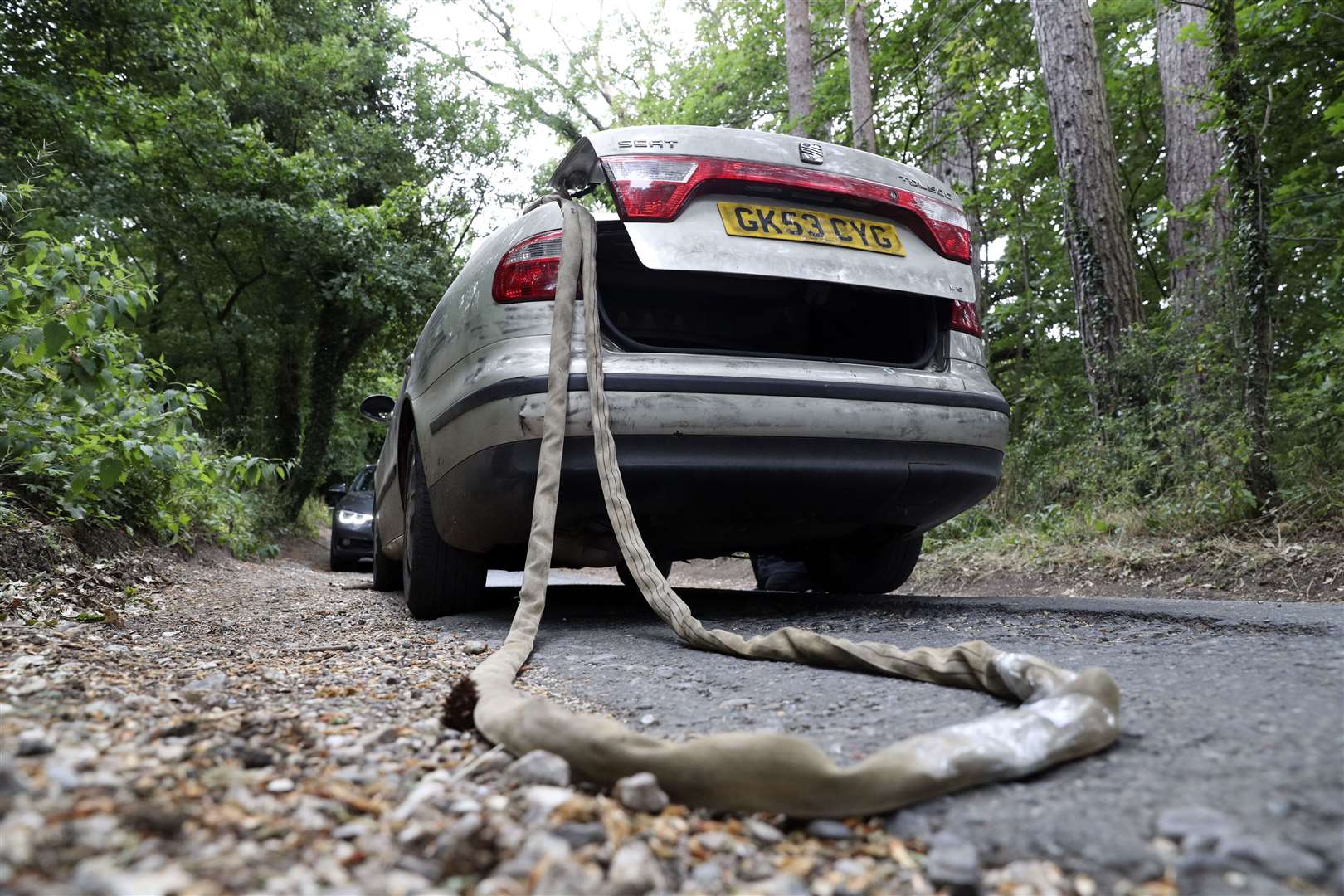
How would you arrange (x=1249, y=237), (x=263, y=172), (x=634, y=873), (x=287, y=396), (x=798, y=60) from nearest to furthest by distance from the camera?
(x=634, y=873) < (x=1249, y=237) < (x=798, y=60) < (x=263, y=172) < (x=287, y=396)

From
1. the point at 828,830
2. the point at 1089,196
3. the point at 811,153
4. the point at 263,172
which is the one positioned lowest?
the point at 828,830

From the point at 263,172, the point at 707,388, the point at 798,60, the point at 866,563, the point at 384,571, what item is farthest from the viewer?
the point at 263,172

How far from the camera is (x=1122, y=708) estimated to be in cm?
151

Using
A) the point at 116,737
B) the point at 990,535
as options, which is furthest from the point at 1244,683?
the point at 990,535

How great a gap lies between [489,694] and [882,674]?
89 centimetres

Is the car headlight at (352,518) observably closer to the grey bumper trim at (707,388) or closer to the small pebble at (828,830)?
the grey bumper trim at (707,388)

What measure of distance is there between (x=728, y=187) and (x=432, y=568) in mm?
1782

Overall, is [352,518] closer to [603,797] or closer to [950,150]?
[950,150]

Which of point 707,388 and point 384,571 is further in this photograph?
point 384,571

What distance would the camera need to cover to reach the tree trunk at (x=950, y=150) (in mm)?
10484

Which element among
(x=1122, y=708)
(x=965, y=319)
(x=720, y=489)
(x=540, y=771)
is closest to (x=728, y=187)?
(x=720, y=489)

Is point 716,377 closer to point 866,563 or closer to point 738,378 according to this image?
point 738,378

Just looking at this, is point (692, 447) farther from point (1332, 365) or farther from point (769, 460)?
point (1332, 365)

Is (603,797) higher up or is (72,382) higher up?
(72,382)
